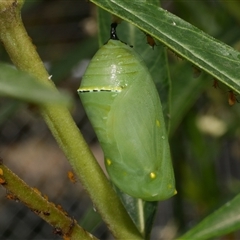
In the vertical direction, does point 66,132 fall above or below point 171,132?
above

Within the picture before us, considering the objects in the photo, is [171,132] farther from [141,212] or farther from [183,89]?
[141,212]

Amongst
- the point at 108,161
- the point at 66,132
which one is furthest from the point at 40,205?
the point at 108,161

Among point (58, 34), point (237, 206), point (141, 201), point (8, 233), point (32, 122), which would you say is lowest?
point (8, 233)

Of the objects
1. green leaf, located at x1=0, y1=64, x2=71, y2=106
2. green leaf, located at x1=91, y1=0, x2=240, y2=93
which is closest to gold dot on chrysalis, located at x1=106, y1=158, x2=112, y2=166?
green leaf, located at x1=91, y1=0, x2=240, y2=93

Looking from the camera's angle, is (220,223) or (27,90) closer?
(27,90)

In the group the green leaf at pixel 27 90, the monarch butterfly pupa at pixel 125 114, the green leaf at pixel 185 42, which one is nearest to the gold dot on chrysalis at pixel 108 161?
the monarch butterfly pupa at pixel 125 114

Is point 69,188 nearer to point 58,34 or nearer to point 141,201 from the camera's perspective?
point 58,34

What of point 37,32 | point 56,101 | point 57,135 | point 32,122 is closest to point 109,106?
point 57,135
